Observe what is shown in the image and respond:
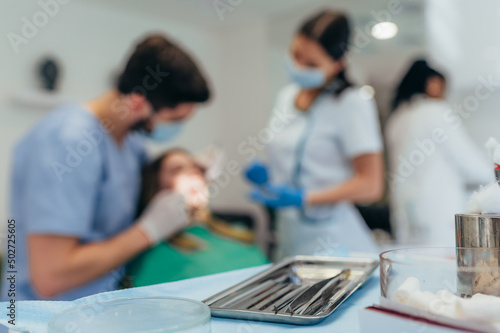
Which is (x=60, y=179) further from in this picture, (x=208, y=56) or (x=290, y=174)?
(x=208, y=56)

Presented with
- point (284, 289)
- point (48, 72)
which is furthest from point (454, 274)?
point (48, 72)

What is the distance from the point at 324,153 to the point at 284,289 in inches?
55.0

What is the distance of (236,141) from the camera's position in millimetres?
4477

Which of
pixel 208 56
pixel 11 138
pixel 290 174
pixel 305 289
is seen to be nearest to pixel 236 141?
pixel 208 56

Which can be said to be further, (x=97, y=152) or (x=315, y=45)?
(x=315, y=45)

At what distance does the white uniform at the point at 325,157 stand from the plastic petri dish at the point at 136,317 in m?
1.49

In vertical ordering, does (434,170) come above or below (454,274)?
above

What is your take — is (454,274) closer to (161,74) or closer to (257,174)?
(161,74)

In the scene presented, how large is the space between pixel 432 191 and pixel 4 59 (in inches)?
113

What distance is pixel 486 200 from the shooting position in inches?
22.3

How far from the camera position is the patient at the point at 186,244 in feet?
5.51

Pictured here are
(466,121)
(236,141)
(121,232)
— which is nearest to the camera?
(121,232)

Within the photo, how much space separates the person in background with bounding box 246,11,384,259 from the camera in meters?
1.96

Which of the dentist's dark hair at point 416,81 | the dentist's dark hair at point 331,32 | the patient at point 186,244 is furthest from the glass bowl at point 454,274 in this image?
the dentist's dark hair at point 416,81
